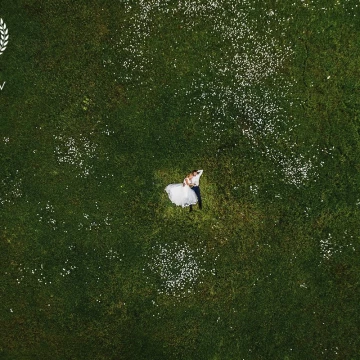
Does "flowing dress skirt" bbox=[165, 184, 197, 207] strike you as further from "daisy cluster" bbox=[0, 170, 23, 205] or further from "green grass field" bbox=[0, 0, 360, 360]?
"daisy cluster" bbox=[0, 170, 23, 205]

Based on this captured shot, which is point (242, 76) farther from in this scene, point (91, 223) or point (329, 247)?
point (91, 223)

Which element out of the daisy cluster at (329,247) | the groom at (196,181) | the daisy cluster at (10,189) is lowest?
the daisy cluster at (329,247)

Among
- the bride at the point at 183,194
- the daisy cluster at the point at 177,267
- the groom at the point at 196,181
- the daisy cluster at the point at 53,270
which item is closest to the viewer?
the groom at the point at 196,181

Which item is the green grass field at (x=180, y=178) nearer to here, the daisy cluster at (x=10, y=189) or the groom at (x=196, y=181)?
the daisy cluster at (x=10, y=189)

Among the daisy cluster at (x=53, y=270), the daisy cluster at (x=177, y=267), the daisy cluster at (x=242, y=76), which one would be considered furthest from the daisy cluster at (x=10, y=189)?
the daisy cluster at (x=242, y=76)

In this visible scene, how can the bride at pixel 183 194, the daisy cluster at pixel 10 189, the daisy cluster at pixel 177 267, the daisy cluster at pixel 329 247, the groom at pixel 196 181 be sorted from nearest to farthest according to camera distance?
the groom at pixel 196 181 → the bride at pixel 183 194 → the daisy cluster at pixel 329 247 → the daisy cluster at pixel 177 267 → the daisy cluster at pixel 10 189

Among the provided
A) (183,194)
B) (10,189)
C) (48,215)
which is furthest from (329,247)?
(10,189)
